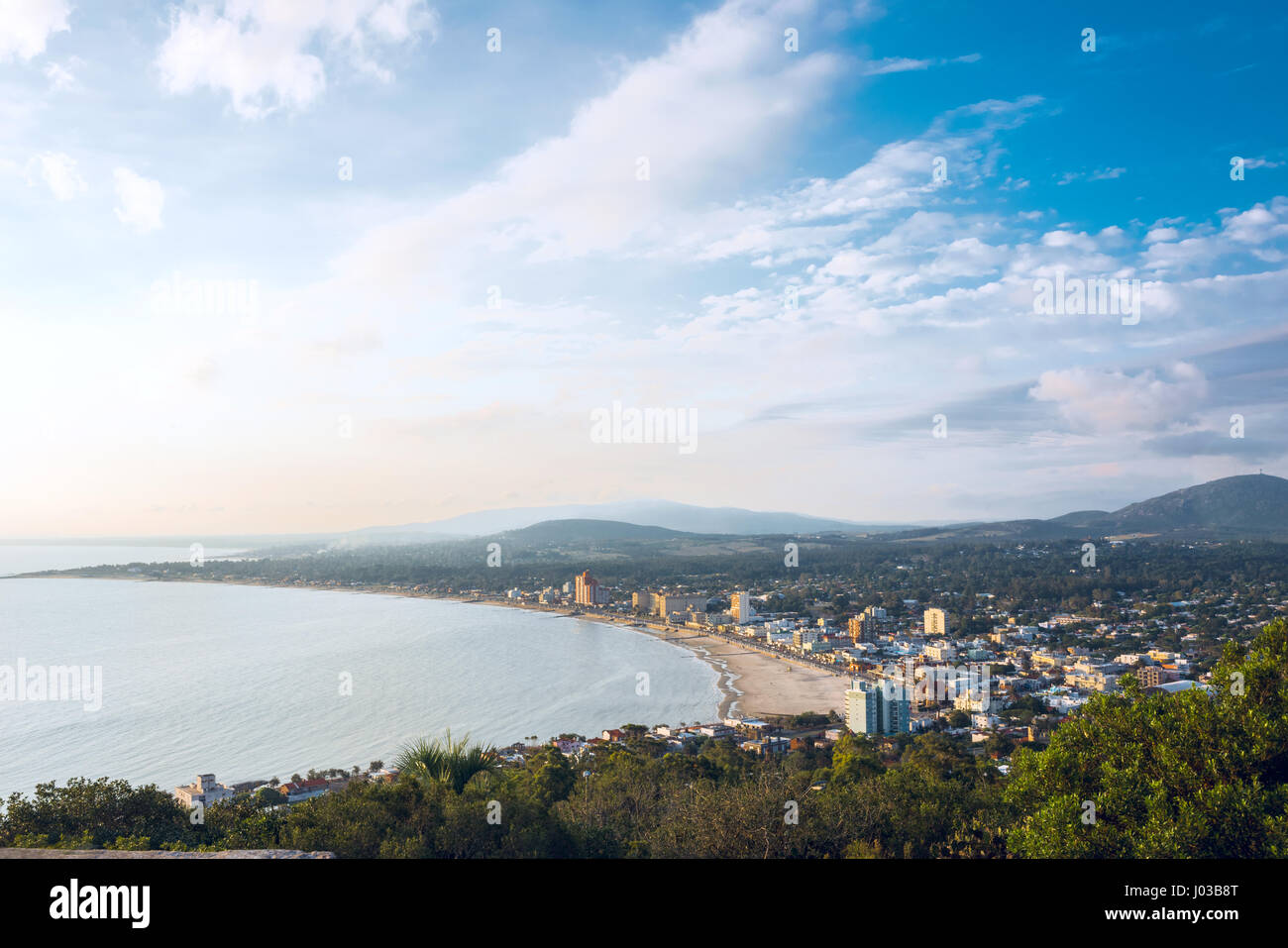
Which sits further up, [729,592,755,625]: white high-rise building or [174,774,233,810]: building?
[174,774,233,810]: building

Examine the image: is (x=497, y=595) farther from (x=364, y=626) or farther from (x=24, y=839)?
(x=24, y=839)

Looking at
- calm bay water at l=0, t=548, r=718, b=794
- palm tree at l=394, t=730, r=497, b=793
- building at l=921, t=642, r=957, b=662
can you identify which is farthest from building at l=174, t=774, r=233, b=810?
building at l=921, t=642, r=957, b=662

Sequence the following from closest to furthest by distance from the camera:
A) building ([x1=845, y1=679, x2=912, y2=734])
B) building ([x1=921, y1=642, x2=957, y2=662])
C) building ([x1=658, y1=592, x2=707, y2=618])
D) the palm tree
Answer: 1. the palm tree
2. building ([x1=845, y1=679, x2=912, y2=734])
3. building ([x1=921, y1=642, x2=957, y2=662])
4. building ([x1=658, y1=592, x2=707, y2=618])

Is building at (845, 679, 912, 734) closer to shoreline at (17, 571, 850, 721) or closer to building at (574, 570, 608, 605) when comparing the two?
shoreline at (17, 571, 850, 721)

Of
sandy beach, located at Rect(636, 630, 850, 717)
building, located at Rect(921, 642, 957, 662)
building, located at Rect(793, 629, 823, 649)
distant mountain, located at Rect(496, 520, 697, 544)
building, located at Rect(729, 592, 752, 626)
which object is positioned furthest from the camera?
distant mountain, located at Rect(496, 520, 697, 544)

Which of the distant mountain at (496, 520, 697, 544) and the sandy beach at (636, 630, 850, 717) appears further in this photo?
the distant mountain at (496, 520, 697, 544)

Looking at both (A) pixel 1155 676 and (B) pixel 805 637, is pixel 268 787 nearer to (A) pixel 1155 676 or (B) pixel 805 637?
(A) pixel 1155 676
